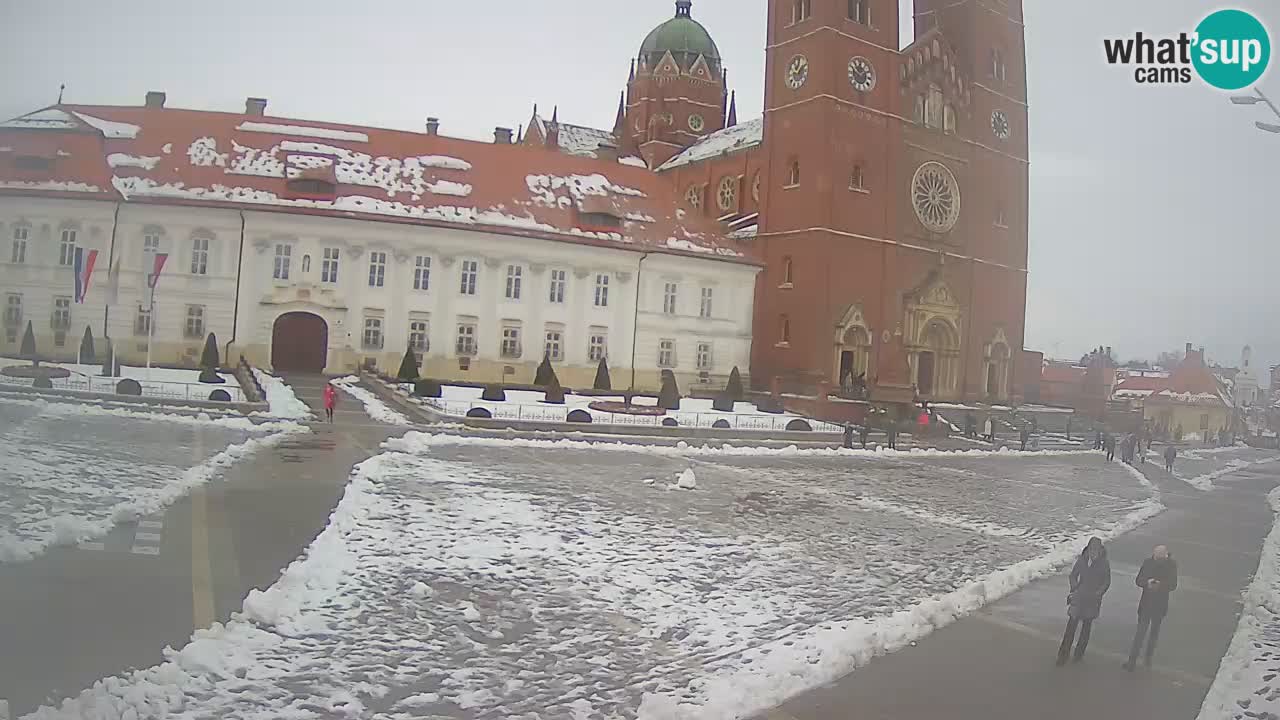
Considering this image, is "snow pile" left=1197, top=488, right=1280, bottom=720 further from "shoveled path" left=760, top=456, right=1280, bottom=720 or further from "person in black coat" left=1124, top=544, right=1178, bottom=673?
"person in black coat" left=1124, top=544, right=1178, bottom=673

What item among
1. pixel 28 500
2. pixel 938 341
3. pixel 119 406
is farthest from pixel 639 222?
pixel 28 500

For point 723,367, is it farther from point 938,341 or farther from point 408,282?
point 408,282

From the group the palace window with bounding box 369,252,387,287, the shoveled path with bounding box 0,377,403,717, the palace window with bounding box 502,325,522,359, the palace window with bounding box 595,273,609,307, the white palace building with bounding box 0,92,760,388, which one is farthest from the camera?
the palace window with bounding box 595,273,609,307

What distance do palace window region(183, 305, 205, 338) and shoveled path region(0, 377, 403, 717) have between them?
3531mm

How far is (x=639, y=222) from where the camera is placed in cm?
3953

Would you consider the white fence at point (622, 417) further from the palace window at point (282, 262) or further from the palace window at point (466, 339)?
the palace window at point (466, 339)

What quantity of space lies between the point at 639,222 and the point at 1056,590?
34275mm

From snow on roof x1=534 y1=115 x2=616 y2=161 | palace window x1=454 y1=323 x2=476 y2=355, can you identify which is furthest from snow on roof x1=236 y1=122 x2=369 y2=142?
snow on roof x1=534 y1=115 x2=616 y2=161

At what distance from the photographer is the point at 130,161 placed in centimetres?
1141

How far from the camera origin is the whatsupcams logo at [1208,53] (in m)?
5.85

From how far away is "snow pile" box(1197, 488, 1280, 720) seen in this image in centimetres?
469

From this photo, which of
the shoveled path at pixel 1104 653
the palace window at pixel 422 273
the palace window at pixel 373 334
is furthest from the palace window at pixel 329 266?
the shoveled path at pixel 1104 653

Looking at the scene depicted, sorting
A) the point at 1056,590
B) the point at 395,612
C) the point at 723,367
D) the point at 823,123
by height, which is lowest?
the point at 395,612

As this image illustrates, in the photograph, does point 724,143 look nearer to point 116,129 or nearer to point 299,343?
point 299,343
